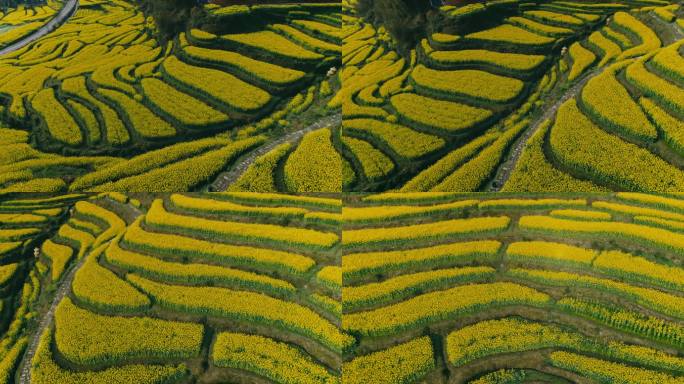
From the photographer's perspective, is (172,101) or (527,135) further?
(172,101)

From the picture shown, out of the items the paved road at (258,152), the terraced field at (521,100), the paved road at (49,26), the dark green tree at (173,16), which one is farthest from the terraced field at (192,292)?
the paved road at (49,26)

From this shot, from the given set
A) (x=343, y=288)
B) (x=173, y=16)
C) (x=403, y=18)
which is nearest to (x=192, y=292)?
(x=343, y=288)

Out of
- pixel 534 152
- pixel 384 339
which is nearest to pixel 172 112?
pixel 384 339

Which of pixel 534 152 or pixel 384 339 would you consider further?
pixel 534 152

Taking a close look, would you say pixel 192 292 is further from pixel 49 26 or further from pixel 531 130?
pixel 49 26

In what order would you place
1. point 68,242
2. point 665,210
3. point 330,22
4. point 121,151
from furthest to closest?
point 330,22
point 121,151
point 68,242
point 665,210

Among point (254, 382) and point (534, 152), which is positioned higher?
point (534, 152)

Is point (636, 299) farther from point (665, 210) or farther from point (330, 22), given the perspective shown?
point (330, 22)

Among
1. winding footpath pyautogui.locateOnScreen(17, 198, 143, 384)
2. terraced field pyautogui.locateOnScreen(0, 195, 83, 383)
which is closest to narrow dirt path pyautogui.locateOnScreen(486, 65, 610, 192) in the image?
winding footpath pyautogui.locateOnScreen(17, 198, 143, 384)
